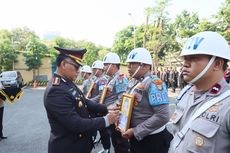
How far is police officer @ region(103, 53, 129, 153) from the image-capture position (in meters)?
4.23

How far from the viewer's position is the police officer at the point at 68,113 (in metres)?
2.48

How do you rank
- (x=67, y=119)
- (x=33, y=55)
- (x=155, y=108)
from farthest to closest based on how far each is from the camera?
(x=33, y=55) → (x=155, y=108) → (x=67, y=119)

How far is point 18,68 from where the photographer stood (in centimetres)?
3562

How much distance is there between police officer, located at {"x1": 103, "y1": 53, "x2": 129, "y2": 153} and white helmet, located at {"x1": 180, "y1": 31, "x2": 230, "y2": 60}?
2299mm

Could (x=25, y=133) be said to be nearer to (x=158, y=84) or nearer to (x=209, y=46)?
(x=158, y=84)

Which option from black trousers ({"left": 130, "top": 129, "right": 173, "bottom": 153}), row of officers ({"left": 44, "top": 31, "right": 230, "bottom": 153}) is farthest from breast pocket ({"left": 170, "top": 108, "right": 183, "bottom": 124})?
black trousers ({"left": 130, "top": 129, "right": 173, "bottom": 153})

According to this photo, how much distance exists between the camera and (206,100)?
1.73 meters

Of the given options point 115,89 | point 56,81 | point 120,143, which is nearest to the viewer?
point 56,81

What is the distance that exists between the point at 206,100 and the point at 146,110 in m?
1.36

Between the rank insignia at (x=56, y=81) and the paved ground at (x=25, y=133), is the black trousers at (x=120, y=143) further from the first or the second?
the rank insignia at (x=56, y=81)

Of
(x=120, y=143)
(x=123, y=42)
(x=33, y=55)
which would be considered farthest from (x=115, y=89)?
(x=123, y=42)

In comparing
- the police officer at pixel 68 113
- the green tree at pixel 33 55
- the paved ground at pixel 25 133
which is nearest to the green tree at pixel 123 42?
the green tree at pixel 33 55

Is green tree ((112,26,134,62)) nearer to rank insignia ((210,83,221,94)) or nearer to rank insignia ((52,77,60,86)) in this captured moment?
rank insignia ((52,77,60,86))

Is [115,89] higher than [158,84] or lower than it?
lower
